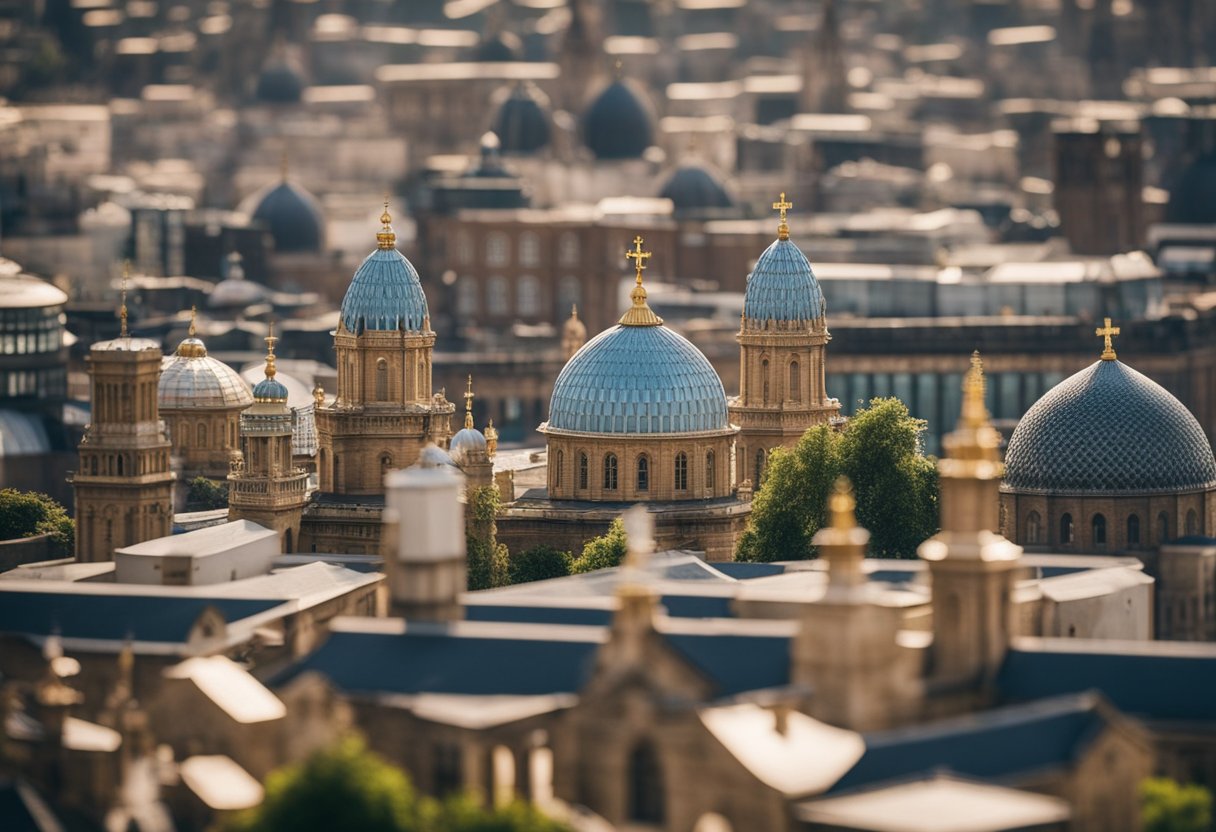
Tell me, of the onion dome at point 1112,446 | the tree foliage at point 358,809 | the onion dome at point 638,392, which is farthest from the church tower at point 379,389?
→ the tree foliage at point 358,809

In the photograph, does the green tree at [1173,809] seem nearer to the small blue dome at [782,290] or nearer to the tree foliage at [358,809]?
the tree foliage at [358,809]

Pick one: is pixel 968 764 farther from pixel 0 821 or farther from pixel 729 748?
pixel 0 821

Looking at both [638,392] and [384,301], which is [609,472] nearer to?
[638,392]

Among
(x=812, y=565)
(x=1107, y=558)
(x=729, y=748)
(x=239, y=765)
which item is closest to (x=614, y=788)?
(x=729, y=748)

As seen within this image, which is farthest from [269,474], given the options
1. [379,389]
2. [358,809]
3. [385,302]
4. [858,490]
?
[358,809]

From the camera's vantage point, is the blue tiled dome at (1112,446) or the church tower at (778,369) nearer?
the blue tiled dome at (1112,446)
